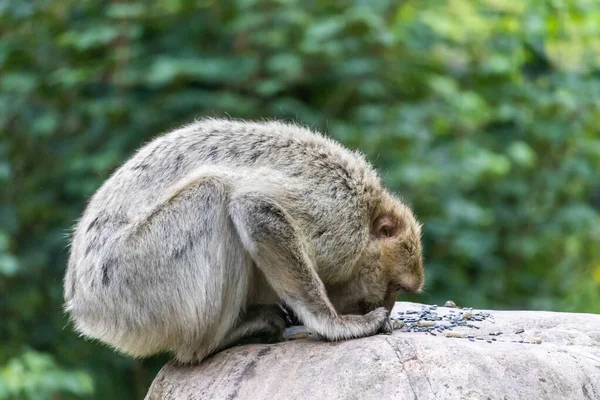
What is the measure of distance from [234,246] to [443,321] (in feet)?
5.03

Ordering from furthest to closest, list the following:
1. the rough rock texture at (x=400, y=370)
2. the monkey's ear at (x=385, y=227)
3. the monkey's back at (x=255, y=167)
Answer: the monkey's ear at (x=385, y=227) < the monkey's back at (x=255, y=167) < the rough rock texture at (x=400, y=370)

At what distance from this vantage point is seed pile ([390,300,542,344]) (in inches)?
205

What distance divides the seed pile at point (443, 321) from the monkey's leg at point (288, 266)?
46 centimetres

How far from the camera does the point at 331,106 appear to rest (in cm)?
952

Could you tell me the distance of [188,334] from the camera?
5047mm

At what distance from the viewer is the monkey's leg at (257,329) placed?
5.27m

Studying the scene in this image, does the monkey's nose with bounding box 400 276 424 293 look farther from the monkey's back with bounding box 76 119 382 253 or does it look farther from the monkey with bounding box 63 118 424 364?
the monkey's back with bounding box 76 119 382 253

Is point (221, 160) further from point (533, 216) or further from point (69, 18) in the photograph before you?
point (533, 216)

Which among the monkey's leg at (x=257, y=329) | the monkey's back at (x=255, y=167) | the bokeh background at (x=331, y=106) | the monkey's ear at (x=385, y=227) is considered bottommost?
the bokeh background at (x=331, y=106)

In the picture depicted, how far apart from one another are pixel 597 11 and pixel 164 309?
7.05m

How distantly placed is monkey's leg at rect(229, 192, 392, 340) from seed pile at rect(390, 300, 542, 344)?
46cm

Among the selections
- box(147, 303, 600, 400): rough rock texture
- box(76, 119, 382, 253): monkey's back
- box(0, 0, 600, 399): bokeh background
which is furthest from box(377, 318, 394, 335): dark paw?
box(0, 0, 600, 399): bokeh background

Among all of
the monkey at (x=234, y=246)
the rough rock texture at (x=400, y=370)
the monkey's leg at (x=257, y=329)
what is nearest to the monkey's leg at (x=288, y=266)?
the monkey at (x=234, y=246)

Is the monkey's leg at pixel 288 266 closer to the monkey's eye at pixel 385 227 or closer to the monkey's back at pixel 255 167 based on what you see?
the monkey's back at pixel 255 167
